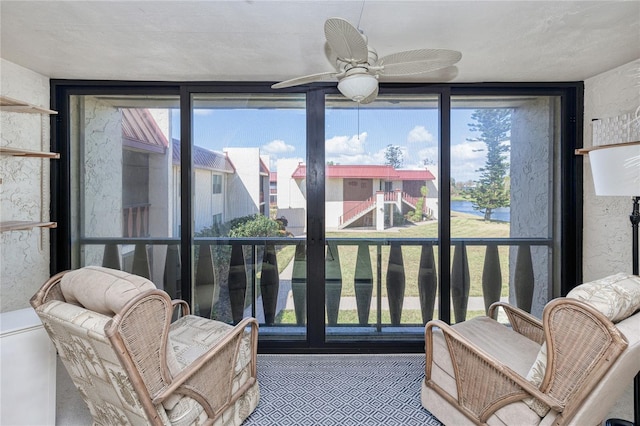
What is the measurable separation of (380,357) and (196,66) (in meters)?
2.96

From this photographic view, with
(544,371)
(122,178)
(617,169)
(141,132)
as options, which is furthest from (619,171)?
(122,178)

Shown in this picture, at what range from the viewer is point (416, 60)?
1.50m

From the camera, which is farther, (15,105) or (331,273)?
(331,273)

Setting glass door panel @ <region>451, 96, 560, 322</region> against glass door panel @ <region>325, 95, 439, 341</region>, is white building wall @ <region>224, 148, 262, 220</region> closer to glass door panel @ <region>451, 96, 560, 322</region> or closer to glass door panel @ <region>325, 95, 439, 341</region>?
glass door panel @ <region>325, 95, 439, 341</region>

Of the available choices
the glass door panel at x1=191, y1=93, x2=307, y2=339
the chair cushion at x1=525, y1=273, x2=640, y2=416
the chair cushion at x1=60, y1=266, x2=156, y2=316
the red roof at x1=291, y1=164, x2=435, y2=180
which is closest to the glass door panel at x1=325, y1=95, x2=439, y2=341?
the red roof at x1=291, y1=164, x2=435, y2=180

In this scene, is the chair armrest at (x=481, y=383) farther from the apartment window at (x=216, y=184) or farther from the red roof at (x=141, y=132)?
the red roof at (x=141, y=132)

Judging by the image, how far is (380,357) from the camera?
268 cm

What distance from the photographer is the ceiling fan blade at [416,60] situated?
56.2 inches

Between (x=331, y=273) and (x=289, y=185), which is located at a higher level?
(x=289, y=185)

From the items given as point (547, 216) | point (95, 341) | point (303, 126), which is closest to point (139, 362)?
point (95, 341)

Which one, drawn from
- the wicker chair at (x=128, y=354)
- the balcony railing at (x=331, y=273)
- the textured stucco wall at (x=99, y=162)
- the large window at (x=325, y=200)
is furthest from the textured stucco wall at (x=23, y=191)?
the wicker chair at (x=128, y=354)

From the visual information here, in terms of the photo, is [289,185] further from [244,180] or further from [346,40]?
[346,40]

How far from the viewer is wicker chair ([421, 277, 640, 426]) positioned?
4.05ft

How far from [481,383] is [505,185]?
6.23 ft
